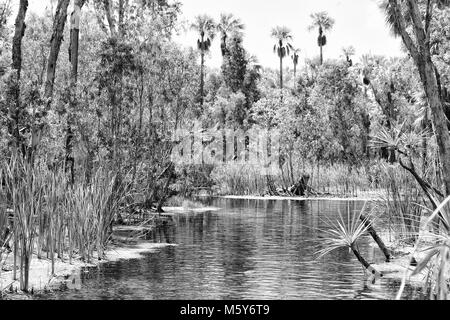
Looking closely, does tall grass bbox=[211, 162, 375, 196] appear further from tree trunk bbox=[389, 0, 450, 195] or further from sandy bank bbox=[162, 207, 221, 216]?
tree trunk bbox=[389, 0, 450, 195]

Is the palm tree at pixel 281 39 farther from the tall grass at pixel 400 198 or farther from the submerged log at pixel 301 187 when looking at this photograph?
the tall grass at pixel 400 198

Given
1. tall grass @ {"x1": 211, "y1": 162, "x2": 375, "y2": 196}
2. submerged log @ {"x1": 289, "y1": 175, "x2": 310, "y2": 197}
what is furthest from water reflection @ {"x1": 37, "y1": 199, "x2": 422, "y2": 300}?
tall grass @ {"x1": 211, "y1": 162, "x2": 375, "y2": 196}

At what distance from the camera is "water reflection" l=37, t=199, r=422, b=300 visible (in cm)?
873

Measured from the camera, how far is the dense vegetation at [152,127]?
9008 millimetres

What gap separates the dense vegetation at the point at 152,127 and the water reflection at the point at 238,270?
1.13m

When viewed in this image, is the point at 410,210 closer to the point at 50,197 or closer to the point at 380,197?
the point at 380,197

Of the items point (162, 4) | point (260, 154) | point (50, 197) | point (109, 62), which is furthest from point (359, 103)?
point (50, 197)

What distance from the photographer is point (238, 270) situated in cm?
1068

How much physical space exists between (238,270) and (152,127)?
9988 mm

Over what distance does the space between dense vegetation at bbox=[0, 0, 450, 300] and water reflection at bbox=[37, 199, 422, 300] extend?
1135mm

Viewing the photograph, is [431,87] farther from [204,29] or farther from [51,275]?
[204,29]

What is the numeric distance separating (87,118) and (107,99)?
686 mm

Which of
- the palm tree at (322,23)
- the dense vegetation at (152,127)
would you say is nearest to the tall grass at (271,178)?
the dense vegetation at (152,127)
